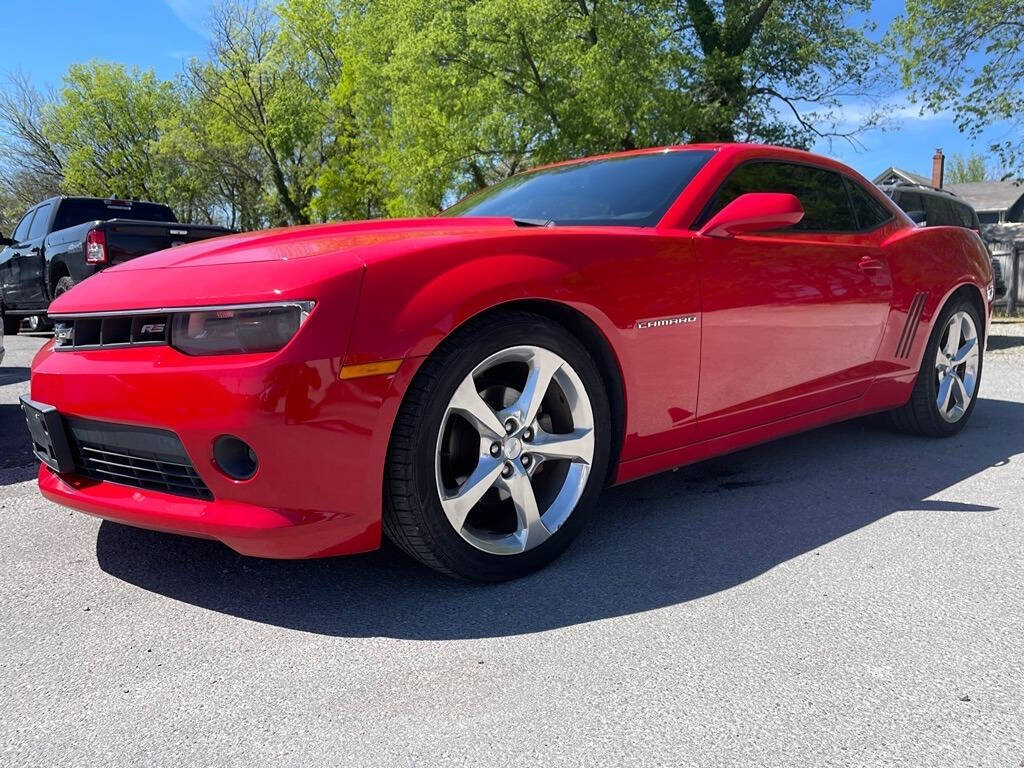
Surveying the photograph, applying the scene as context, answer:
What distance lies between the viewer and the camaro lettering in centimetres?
259

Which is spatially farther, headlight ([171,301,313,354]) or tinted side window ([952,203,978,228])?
tinted side window ([952,203,978,228])

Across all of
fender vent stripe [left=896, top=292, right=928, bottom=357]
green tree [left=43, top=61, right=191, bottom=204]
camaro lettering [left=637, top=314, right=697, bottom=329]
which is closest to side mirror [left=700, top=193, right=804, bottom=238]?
camaro lettering [left=637, top=314, right=697, bottom=329]

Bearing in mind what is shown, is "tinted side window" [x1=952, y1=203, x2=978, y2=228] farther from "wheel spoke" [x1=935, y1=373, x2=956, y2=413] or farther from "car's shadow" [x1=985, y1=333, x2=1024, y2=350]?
"wheel spoke" [x1=935, y1=373, x2=956, y2=413]

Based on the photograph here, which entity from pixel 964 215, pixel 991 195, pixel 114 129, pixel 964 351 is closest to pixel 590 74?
pixel 964 215

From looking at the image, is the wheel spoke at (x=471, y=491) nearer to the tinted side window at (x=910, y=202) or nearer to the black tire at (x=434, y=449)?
the black tire at (x=434, y=449)

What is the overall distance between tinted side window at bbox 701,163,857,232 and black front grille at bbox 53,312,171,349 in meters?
2.07

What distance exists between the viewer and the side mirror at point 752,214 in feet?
9.41

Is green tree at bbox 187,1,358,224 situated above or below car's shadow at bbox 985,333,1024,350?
above

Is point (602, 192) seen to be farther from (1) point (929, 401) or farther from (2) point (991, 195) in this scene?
(2) point (991, 195)

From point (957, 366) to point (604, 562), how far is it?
2.98 m

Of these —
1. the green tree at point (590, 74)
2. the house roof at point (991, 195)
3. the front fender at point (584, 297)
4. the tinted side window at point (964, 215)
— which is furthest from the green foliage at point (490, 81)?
the house roof at point (991, 195)

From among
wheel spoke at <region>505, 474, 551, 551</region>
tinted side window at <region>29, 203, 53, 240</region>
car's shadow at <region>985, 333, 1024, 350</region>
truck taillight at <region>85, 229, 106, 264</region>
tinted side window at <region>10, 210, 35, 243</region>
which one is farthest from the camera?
car's shadow at <region>985, 333, 1024, 350</region>

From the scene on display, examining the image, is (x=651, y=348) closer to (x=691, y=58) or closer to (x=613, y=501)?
(x=613, y=501)

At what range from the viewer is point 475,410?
2.24m
